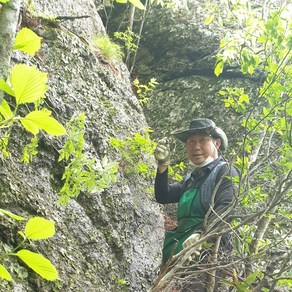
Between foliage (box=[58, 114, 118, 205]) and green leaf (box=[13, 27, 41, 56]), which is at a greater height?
green leaf (box=[13, 27, 41, 56])

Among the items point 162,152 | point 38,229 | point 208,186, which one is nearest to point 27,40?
point 38,229

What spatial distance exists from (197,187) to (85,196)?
4.21 feet

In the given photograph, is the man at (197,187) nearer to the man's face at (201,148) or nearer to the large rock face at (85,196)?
the man's face at (201,148)

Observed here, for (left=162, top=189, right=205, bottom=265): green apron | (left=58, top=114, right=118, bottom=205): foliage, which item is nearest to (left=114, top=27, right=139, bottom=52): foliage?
(left=162, top=189, right=205, bottom=265): green apron

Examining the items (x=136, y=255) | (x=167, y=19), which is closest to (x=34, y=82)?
(x=136, y=255)

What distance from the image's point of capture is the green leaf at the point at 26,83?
0.75 metres

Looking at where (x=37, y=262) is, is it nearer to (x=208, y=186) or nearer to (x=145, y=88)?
(x=208, y=186)

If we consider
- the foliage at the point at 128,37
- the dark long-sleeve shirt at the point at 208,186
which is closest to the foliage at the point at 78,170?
the dark long-sleeve shirt at the point at 208,186

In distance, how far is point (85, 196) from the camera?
430cm

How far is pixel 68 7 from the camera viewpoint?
23.4ft

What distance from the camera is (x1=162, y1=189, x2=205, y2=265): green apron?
3510 millimetres

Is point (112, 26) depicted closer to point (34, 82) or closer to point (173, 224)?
point (173, 224)

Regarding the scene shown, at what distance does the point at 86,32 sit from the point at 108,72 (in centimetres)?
128

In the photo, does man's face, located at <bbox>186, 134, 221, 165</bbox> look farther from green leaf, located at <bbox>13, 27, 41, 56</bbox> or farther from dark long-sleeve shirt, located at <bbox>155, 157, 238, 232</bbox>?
green leaf, located at <bbox>13, 27, 41, 56</bbox>
